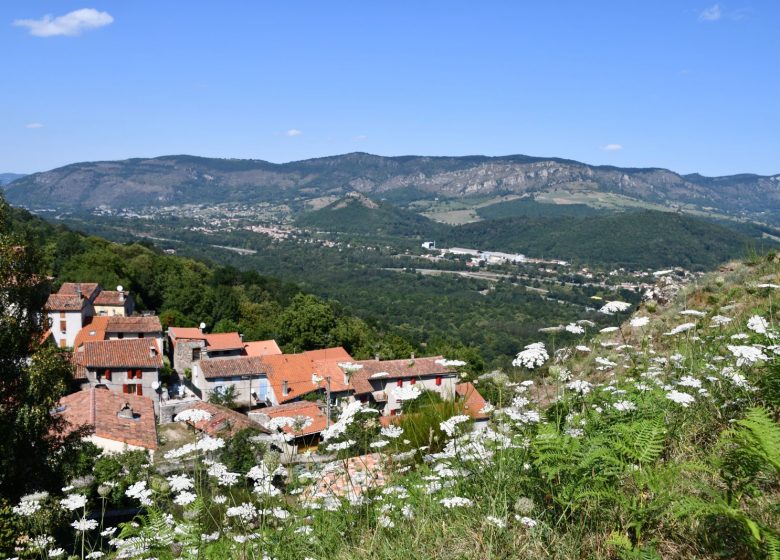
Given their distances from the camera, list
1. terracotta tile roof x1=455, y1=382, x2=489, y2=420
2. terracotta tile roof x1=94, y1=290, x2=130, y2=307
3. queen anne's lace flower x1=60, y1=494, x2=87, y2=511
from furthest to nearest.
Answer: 1. terracotta tile roof x1=94, y1=290, x2=130, y2=307
2. terracotta tile roof x1=455, y1=382, x2=489, y2=420
3. queen anne's lace flower x1=60, y1=494, x2=87, y2=511

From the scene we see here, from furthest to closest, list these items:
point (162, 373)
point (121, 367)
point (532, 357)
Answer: point (162, 373) → point (121, 367) → point (532, 357)

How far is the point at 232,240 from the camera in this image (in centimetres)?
16925

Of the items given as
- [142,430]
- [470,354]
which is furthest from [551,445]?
[470,354]

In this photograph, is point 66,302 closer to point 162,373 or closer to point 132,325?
point 132,325

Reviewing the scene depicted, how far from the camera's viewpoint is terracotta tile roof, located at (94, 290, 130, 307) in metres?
40.2

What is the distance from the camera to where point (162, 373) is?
31.6 metres

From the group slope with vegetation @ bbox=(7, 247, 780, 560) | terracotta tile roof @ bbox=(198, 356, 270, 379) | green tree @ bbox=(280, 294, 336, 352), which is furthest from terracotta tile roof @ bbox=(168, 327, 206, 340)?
slope with vegetation @ bbox=(7, 247, 780, 560)

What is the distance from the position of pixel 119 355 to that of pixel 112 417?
10246 mm

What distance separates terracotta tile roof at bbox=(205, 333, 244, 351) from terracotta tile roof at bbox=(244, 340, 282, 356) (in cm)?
83

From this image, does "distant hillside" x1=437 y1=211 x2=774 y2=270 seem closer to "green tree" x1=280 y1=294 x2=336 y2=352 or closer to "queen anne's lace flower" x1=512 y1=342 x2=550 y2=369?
"green tree" x1=280 y1=294 x2=336 y2=352

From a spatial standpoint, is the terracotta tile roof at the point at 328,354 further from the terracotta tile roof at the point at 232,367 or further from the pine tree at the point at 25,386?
the pine tree at the point at 25,386

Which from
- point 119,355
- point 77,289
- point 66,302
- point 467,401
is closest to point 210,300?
point 77,289

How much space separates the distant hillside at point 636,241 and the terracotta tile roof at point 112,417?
120m

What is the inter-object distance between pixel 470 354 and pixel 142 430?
73.9 ft
